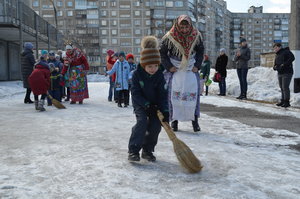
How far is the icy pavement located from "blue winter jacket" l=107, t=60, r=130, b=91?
4.32m

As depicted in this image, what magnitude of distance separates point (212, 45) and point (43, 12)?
53243 millimetres

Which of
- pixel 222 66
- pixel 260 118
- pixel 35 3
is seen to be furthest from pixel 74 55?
pixel 35 3

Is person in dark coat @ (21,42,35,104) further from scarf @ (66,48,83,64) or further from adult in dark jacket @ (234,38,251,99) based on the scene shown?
adult in dark jacket @ (234,38,251,99)

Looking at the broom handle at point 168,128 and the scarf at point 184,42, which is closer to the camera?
the broom handle at point 168,128

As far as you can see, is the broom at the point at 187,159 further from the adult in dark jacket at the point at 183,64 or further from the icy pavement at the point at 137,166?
the adult in dark jacket at the point at 183,64

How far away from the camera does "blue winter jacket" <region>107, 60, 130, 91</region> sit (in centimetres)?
1052

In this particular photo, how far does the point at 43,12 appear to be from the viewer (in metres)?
86.8

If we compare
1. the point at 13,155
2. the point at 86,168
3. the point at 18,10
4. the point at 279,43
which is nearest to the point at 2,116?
the point at 13,155

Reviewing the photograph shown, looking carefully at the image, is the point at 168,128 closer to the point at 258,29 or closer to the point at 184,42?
the point at 184,42

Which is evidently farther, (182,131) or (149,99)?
(182,131)

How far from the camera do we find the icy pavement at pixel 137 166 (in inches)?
114

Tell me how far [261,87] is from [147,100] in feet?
36.8

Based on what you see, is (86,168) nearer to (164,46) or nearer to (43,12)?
(164,46)

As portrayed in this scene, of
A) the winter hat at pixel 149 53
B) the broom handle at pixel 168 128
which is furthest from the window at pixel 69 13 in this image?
the broom handle at pixel 168 128
